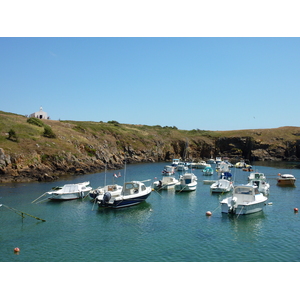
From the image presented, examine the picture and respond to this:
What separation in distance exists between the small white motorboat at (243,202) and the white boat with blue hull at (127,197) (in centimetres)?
1177

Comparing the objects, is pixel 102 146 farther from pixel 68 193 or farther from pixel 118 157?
pixel 68 193

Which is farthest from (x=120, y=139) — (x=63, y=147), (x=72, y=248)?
(x=72, y=248)

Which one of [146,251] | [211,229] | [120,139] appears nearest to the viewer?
[146,251]

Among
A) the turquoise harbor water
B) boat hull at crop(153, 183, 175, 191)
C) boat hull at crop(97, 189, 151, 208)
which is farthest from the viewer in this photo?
boat hull at crop(153, 183, 175, 191)

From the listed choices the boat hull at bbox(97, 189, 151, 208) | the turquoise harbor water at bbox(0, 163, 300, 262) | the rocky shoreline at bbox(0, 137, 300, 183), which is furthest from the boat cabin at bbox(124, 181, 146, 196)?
the rocky shoreline at bbox(0, 137, 300, 183)

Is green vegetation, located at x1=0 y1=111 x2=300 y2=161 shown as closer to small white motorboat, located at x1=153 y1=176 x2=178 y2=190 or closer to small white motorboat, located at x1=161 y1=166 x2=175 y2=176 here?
small white motorboat, located at x1=161 y1=166 x2=175 y2=176

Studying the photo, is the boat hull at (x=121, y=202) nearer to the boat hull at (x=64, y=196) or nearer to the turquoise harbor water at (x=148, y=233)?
the turquoise harbor water at (x=148, y=233)

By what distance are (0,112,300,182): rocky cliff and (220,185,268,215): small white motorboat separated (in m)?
42.3

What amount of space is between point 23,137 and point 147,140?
70280 millimetres

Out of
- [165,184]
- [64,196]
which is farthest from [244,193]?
[64,196]

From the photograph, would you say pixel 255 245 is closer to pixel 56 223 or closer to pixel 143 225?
pixel 143 225

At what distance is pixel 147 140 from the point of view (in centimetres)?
14075

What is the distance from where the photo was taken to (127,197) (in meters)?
38.7

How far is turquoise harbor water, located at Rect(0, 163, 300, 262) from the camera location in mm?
22766
